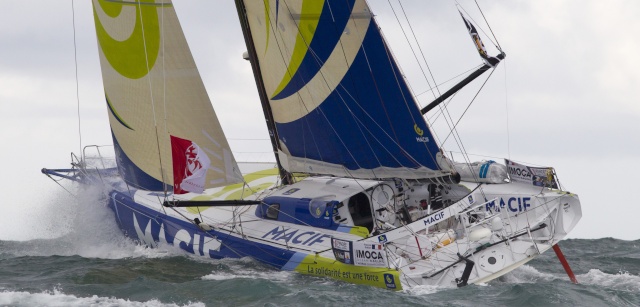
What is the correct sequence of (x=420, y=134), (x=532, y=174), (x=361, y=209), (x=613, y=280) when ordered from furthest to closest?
(x=361, y=209), (x=532, y=174), (x=420, y=134), (x=613, y=280)

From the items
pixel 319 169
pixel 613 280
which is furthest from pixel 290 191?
pixel 613 280

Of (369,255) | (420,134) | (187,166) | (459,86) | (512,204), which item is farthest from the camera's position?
(459,86)

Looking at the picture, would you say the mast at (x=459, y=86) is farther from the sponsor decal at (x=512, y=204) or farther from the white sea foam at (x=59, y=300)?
the white sea foam at (x=59, y=300)

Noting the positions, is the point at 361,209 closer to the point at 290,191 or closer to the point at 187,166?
the point at 290,191

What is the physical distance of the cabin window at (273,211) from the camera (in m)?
16.8

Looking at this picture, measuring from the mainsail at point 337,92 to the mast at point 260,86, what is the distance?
0.04m

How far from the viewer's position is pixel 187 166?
15422 millimetres

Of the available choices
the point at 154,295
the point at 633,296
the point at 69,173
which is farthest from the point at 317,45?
the point at 69,173

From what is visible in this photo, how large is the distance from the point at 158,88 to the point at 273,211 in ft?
9.86

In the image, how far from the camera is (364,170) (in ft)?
54.5

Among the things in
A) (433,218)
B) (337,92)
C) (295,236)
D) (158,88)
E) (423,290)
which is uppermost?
(158,88)

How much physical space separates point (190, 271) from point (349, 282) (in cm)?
A: 288

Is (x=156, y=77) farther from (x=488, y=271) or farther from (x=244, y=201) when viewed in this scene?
(x=488, y=271)

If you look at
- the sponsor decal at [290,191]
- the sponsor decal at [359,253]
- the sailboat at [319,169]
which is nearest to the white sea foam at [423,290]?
the sailboat at [319,169]
